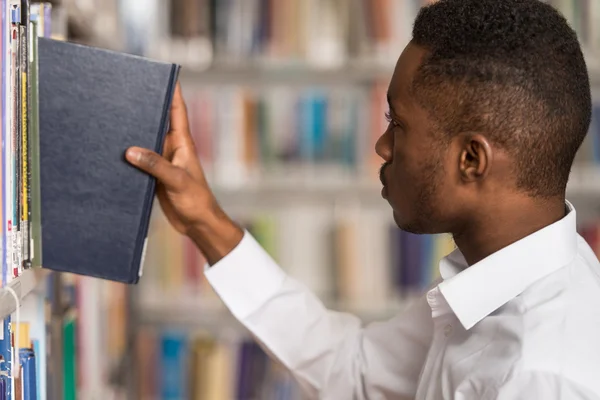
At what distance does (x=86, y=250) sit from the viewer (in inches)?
43.7

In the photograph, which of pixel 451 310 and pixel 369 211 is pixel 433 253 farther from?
pixel 451 310

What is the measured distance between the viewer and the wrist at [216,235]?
4.25 feet

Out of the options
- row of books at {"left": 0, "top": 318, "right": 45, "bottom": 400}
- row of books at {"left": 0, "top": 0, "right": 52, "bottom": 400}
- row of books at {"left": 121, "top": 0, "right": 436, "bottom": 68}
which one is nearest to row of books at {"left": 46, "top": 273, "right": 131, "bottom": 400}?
row of books at {"left": 0, "top": 318, "right": 45, "bottom": 400}

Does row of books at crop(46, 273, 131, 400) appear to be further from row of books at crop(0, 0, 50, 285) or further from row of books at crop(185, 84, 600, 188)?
row of books at crop(185, 84, 600, 188)

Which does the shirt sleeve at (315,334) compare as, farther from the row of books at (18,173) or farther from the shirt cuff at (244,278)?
the row of books at (18,173)

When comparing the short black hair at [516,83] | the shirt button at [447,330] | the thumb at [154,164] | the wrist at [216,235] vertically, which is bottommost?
the shirt button at [447,330]

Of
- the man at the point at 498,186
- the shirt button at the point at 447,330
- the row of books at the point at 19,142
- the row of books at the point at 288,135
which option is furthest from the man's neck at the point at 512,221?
the row of books at the point at 288,135

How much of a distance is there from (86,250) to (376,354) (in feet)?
1.76

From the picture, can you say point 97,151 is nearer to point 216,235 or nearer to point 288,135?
point 216,235

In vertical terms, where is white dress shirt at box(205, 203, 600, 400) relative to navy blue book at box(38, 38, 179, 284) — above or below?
below

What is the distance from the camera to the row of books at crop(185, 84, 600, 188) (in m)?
2.46

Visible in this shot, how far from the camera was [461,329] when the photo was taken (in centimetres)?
108

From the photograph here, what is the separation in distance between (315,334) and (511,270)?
476 mm

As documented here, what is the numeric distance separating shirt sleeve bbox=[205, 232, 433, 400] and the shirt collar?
0.97ft
